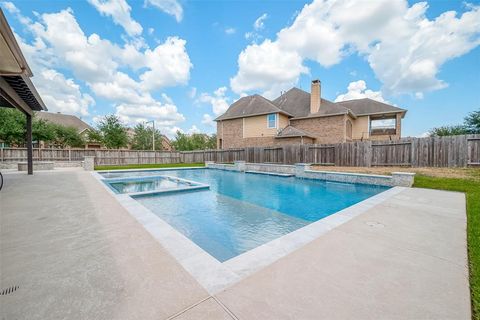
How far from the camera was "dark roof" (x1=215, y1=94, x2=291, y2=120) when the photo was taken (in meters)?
22.2

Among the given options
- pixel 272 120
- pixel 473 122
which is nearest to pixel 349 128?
pixel 272 120

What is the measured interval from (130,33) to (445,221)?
18.5 m

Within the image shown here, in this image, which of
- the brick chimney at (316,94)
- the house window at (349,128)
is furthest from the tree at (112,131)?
the house window at (349,128)

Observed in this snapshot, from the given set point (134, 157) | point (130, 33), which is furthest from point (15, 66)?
point (134, 157)

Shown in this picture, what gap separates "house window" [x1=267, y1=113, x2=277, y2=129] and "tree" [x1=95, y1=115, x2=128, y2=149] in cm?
2126

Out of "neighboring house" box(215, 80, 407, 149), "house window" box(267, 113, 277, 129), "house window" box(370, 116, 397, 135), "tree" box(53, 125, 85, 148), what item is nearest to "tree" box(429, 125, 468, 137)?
"house window" box(370, 116, 397, 135)

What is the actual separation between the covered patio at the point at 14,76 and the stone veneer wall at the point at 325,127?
20.1m

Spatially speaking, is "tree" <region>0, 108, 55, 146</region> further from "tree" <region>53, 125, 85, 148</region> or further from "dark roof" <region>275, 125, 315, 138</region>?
"dark roof" <region>275, 125, 315, 138</region>

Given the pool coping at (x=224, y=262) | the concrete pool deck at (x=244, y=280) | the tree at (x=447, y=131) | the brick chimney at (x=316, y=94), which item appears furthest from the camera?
the tree at (x=447, y=131)

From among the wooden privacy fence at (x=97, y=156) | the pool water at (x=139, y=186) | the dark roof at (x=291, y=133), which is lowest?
the pool water at (x=139, y=186)

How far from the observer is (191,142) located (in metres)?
46.0

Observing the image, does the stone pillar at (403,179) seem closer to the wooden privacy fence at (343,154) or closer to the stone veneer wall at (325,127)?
the wooden privacy fence at (343,154)

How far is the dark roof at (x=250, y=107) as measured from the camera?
22234mm

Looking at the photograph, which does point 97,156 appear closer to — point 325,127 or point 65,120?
point 65,120
